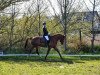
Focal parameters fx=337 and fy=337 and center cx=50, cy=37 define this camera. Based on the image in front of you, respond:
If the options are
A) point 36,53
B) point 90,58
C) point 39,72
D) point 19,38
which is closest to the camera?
point 39,72

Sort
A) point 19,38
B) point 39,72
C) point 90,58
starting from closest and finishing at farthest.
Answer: point 39,72 < point 90,58 < point 19,38

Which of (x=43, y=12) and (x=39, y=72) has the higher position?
(x=43, y=12)

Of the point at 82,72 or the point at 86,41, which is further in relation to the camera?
the point at 86,41

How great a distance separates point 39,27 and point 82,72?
12.1 metres

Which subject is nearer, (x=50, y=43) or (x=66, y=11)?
(x=50, y=43)

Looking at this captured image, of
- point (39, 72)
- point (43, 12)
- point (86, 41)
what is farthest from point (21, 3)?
point (39, 72)

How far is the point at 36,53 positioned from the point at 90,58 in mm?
4203

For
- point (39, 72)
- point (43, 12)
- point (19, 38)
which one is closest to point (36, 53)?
point (19, 38)

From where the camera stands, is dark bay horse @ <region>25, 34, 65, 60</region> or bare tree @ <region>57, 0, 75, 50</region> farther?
Answer: bare tree @ <region>57, 0, 75, 50</region>

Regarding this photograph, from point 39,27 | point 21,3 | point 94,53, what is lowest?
point 94,53

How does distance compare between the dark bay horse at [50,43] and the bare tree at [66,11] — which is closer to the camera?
the dark bay horse at [50,43]

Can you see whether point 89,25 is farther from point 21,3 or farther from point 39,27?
point 21,3

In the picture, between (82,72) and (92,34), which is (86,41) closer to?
(92,34)

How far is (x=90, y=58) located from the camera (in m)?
23.7
